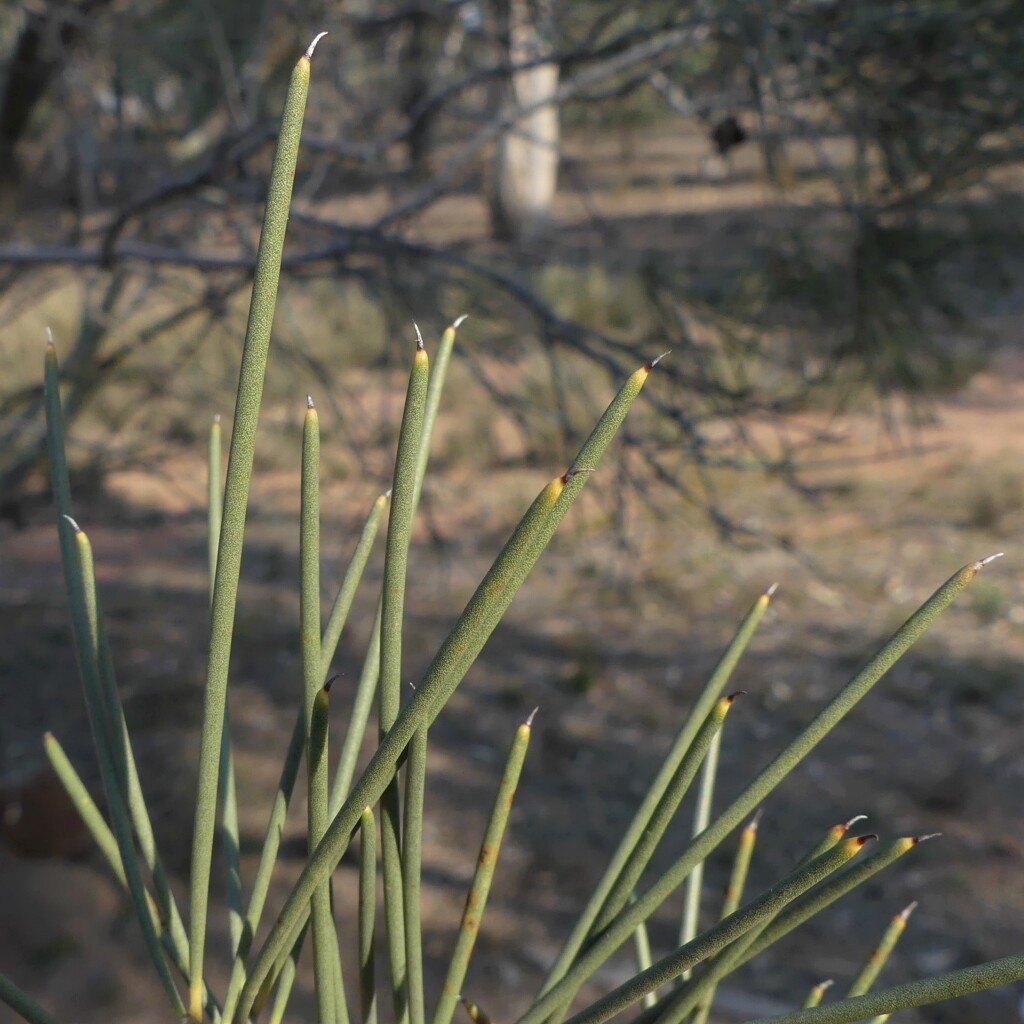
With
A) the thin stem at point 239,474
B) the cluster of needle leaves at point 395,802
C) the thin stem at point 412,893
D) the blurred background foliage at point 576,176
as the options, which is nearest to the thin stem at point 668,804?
the cluster of needle leaves at point 395,802

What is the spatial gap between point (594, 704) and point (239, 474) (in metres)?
3.80

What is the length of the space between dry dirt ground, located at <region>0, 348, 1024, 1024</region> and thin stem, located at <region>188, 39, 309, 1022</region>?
1.92 metres

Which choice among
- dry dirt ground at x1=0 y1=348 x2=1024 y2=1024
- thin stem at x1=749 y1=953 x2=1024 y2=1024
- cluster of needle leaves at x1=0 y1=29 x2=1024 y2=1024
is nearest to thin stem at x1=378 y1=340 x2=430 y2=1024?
cluster of needle leaves at x1=0 y1=29 x2=1024 y2=1024

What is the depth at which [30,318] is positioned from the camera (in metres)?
9.37

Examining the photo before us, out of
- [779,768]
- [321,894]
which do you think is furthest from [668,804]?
[321,894]

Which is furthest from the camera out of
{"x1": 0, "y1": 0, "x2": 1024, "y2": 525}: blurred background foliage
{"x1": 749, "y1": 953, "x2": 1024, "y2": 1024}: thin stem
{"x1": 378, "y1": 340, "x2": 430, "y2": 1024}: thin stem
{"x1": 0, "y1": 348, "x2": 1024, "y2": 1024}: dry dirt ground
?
{"x1": 0, "y1": 348, "x2": 1024, "y2": 1024}: dry dirt ground

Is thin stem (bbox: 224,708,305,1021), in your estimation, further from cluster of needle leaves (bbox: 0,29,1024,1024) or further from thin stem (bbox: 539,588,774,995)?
thin stem (bbox: 539,588,774,995)

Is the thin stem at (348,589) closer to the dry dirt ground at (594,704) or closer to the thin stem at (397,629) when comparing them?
the thin stem at (397,629)

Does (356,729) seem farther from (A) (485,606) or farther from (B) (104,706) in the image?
(A) (485,606)

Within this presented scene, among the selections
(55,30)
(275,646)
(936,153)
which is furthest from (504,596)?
(275,646)

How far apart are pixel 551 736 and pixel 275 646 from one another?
1291mm

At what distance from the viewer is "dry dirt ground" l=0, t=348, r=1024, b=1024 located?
2945mm

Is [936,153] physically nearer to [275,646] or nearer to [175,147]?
[275,646]

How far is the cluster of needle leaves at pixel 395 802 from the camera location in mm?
472
